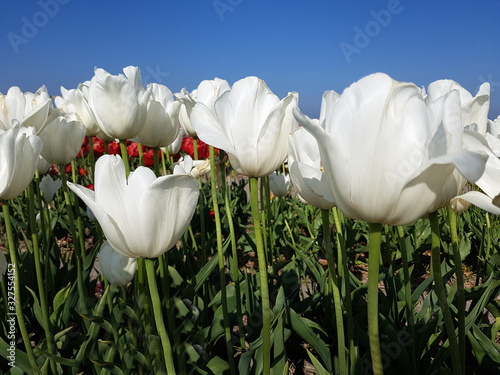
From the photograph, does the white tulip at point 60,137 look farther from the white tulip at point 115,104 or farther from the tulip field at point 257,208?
the white tulip at point 115,104

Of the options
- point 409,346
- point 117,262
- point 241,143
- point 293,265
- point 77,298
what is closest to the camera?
point 241,143

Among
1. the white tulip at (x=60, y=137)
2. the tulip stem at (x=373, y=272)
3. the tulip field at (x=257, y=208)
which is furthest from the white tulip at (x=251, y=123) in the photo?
the white tulip at (x=60, y=137)

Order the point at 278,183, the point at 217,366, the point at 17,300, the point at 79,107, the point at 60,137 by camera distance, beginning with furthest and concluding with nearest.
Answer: the point at 278,183 < the point at 79,107 < the point at 60,137 < the point at 217,366 < the point at 17,300

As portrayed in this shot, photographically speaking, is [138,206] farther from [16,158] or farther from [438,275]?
[438,275]

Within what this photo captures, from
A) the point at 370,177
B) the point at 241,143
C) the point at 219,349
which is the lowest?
the point at 219,349

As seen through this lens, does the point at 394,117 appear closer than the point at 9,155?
Yes

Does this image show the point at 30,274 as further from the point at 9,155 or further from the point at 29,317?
the point at 9,155

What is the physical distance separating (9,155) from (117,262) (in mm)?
489

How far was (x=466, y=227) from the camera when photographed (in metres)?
3.73

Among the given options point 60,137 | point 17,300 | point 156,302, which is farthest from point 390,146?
point 60,137

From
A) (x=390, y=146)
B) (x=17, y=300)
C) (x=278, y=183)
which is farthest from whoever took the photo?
(x=278, y=183)

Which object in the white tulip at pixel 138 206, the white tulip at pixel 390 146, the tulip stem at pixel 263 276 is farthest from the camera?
the tulip stem at pixel 263 276

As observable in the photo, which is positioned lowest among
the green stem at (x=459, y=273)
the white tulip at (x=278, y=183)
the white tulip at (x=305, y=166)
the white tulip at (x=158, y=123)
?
the green stem at (x=459, y=273)

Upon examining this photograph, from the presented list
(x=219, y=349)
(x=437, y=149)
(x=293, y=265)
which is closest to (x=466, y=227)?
(x=293, y=265)
